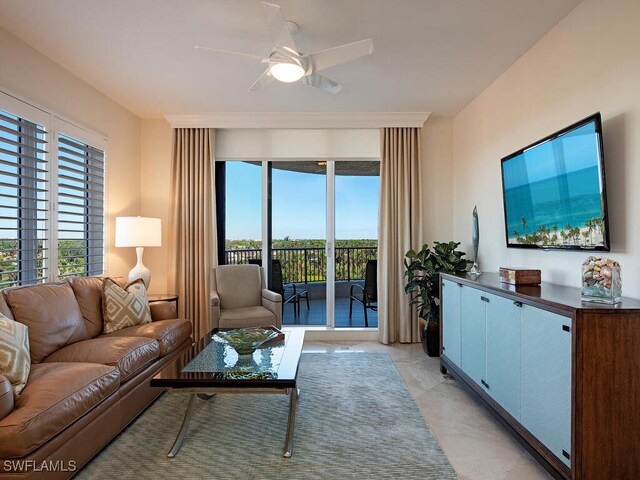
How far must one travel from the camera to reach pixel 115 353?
229 centimetres

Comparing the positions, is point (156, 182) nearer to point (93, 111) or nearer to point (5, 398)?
point (93, 111)

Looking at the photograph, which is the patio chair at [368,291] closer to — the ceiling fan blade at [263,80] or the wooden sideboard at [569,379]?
the wooden sideboard at [569,379]

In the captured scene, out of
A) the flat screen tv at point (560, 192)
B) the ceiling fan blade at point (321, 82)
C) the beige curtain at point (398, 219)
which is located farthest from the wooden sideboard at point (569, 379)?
the beige curtain at point (398, 219)

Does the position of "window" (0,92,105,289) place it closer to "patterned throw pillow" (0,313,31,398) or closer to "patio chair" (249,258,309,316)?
"patterned throw pillow" (0,313,31,398)

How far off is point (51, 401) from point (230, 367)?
0.85m

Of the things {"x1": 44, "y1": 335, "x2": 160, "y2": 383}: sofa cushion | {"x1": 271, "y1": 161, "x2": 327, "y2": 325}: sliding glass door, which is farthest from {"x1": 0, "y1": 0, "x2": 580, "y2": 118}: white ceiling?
{"x1": 44, "y1": 335, "x2": 160, "y2": 383}: sofa cushion

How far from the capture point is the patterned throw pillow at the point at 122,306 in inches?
114

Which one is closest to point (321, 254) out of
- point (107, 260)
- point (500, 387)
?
point (107, 260)

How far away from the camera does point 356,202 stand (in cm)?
464

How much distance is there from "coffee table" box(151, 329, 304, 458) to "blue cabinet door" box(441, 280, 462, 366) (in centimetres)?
135

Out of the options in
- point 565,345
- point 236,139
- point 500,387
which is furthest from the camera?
point 236,139

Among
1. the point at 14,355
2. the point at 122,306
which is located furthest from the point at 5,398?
the point at 122,306

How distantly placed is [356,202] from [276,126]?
1.35 metres

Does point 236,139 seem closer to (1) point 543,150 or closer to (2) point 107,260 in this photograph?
(2) point 107,260
